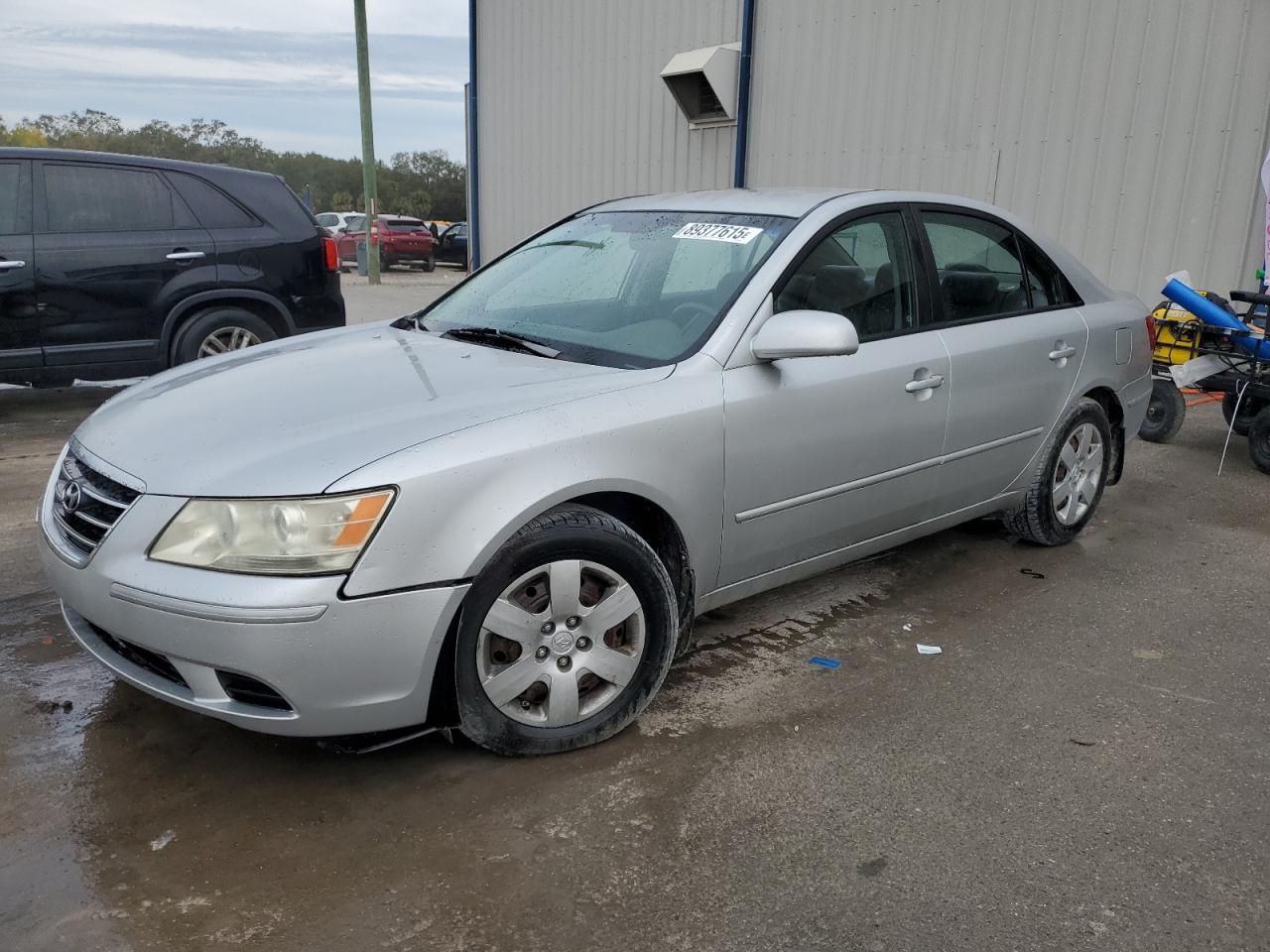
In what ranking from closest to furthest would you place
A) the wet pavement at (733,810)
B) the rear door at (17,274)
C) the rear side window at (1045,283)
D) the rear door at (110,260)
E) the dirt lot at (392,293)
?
the wet pavement at (733,810), the rear side window at (1045,283), the rear door at (17,274), the rear door at (110,260), the dirt lot at (392,293)

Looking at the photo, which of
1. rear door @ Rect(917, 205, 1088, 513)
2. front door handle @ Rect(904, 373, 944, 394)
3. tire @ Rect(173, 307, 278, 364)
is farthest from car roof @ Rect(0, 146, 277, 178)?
front door handle @ Rect(904, 373, 944, 394)

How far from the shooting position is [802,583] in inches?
173

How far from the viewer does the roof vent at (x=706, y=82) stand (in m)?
11.4

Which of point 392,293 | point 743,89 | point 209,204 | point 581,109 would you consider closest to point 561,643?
point 209,204

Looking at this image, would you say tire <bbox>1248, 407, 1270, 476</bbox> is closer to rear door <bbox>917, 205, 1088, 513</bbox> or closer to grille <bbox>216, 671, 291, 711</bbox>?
rear door <bbox>917, 205, 1088, 513</bbox>

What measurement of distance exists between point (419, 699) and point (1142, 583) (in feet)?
10.8

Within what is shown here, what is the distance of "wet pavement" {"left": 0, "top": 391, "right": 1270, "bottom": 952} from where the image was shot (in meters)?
2.29

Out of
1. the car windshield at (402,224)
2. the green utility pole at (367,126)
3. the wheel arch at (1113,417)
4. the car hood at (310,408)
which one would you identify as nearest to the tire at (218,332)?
the car hood at (310,408)

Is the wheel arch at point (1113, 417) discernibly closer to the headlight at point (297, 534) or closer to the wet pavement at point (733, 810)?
the wet pavement at point (733, 810)

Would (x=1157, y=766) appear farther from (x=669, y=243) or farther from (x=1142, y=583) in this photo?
(x=669, y=243)

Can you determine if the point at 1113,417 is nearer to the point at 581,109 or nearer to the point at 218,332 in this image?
the point at 218,332

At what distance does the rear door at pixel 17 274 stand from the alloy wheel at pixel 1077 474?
19.8 feet

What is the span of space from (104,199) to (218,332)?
1.09m

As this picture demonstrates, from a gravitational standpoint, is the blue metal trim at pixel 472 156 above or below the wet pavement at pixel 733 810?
above
